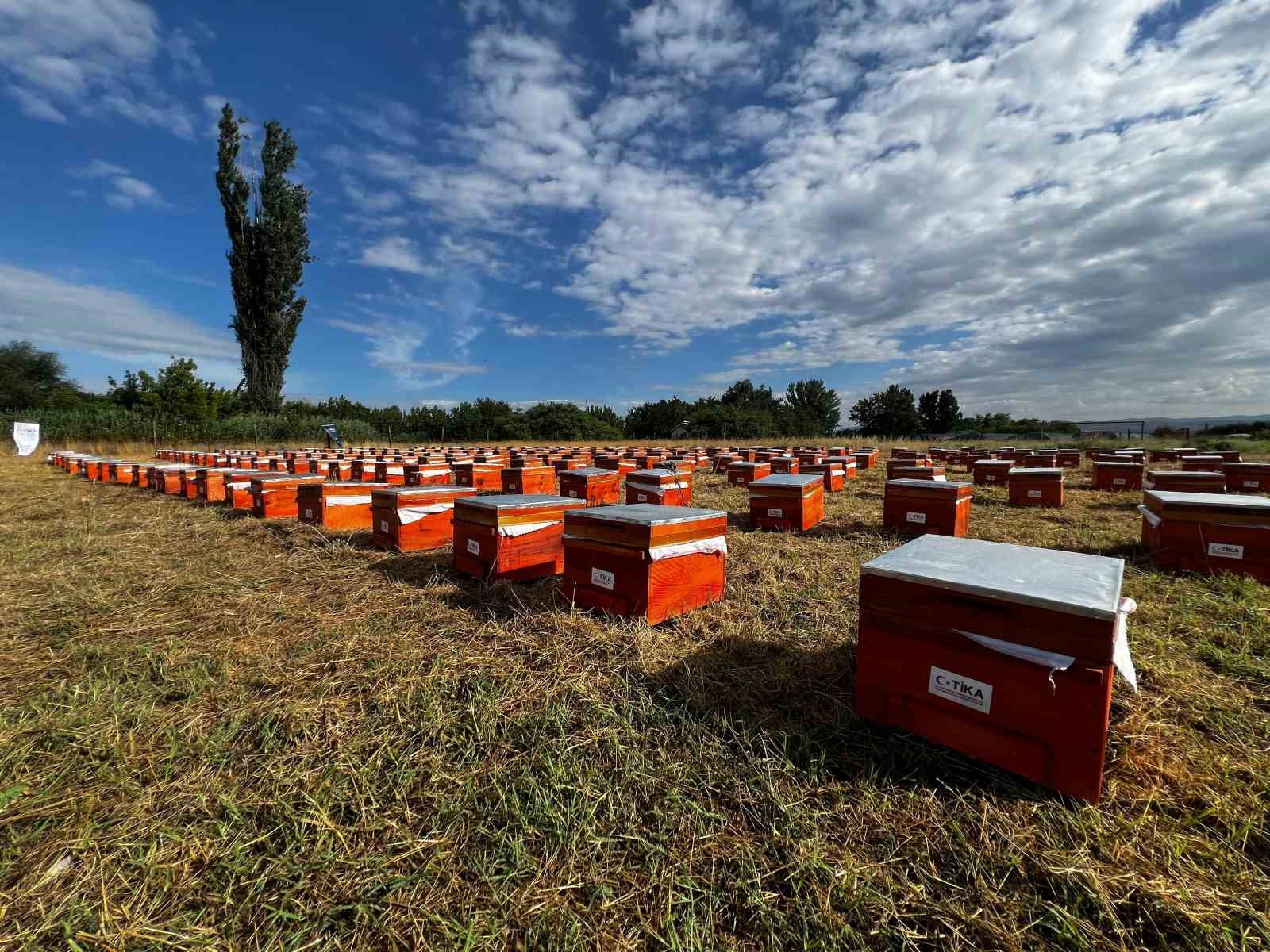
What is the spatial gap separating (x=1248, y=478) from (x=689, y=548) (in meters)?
12.0

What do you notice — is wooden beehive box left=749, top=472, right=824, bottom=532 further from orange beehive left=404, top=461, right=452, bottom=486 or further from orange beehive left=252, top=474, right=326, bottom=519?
orange beehive left=252, top=474, right=326, bottom=519

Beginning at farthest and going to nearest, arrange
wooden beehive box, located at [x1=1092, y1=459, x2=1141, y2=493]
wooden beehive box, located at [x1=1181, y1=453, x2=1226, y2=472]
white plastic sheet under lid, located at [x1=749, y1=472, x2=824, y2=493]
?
1. wooden beehive box, located at [x1=1181, y1=453, x2=1226, y2=472]
2. wooden beehive box, located at [x1=1092, y1=459, x2=1141, y2=493]
3. white plastic sheet under lid, located at [x1=749, y1=472, x2=824, y2=493]

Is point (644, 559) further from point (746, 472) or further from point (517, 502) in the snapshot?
point (746, 472)

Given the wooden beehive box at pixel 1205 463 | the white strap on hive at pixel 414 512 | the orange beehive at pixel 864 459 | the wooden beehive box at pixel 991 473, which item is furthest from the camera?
the orange beehive at pixel 864 459

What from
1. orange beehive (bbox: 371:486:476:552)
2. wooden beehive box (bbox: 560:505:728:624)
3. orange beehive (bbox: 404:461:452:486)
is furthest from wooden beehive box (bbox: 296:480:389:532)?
wooden beehive box (bbox: 560:505:728:624)

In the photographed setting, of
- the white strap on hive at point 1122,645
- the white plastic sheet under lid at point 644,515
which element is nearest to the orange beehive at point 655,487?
the white plastic sheet under lid at point 644,515

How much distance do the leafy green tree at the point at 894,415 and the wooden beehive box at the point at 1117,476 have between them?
66.3m

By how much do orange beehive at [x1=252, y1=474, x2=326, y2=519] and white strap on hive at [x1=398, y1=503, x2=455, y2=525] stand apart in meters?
3.00

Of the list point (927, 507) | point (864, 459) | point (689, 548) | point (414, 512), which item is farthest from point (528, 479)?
point (864, 459)

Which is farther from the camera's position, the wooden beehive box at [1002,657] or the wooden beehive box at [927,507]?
the wooden beehive box at [927,507]

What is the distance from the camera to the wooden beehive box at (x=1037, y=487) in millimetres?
8477

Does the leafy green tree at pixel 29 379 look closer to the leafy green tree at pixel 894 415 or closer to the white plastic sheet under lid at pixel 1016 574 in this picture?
the white plastic sheet under lid at pixel 1016 574

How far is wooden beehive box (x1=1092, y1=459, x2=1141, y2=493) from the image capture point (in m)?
10.8

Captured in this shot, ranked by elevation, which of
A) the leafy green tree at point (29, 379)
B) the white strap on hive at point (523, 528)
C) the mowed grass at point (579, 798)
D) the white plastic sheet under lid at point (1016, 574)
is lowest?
the mowed grass at point (579, 798)
